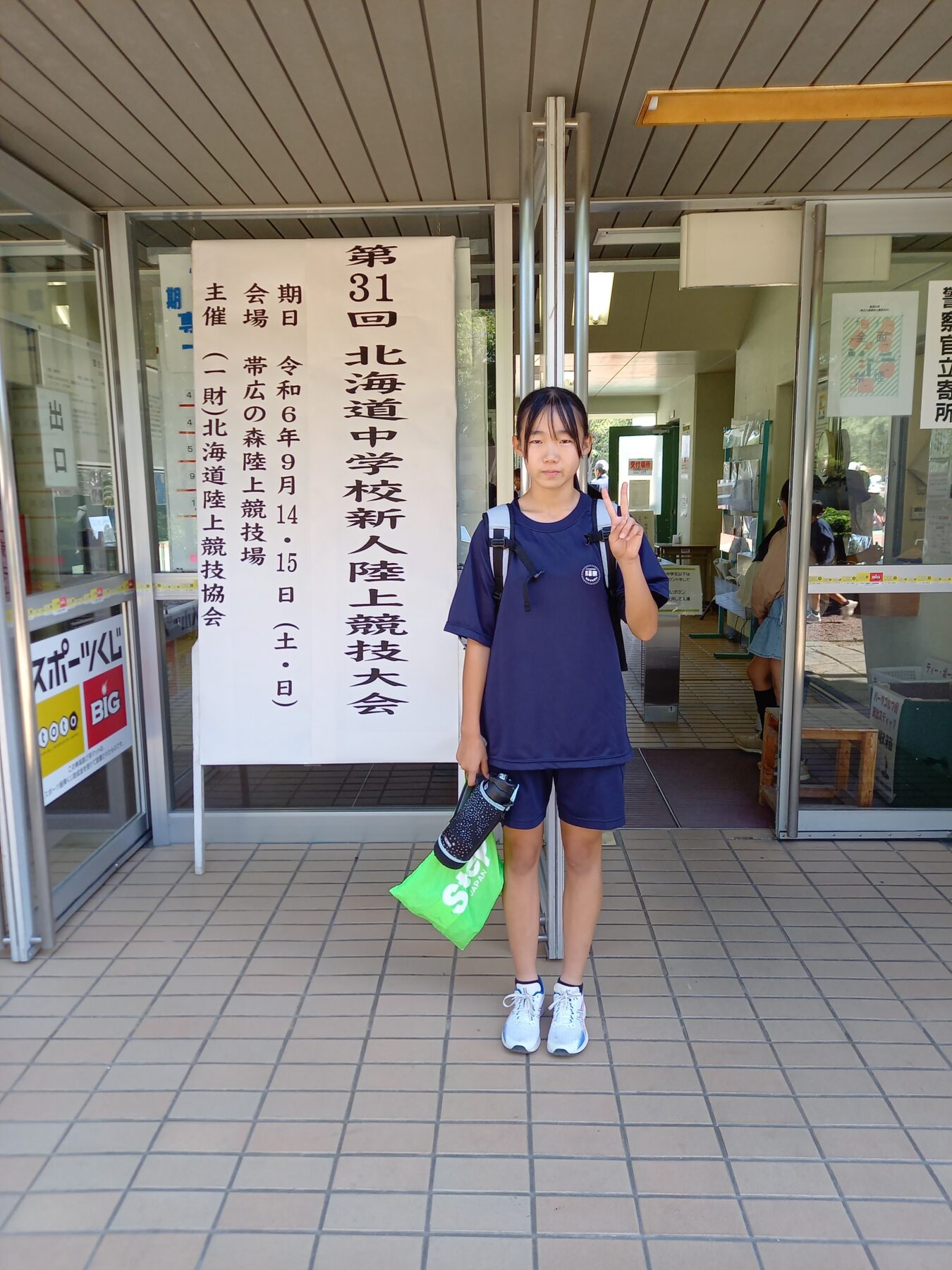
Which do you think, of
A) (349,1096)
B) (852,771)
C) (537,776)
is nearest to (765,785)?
(852,771)

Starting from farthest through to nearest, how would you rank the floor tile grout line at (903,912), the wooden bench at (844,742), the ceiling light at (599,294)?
the ceiling light at (599,294), the wooden bench at (844,742), the floor tile grout line at (903,912)

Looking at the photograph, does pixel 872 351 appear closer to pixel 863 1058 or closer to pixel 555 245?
pixel 555 245

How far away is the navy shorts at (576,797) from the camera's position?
2420mm

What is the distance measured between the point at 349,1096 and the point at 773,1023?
1.27m

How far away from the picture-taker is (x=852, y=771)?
159 inches

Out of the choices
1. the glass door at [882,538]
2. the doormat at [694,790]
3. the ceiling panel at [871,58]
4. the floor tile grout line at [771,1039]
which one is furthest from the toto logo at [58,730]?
the ceiling panel at [871,58]

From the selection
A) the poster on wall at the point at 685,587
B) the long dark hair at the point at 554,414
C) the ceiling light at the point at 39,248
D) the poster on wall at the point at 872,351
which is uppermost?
the ceiling light at the point at 39,248

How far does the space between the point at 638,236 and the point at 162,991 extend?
3.67m

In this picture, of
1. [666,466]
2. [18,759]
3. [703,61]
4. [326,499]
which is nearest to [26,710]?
[18,759]

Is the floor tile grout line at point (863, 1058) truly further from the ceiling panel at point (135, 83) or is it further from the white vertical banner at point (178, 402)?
the ceiling panel at point (135, 83)

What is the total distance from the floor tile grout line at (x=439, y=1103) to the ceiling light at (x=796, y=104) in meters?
2.69

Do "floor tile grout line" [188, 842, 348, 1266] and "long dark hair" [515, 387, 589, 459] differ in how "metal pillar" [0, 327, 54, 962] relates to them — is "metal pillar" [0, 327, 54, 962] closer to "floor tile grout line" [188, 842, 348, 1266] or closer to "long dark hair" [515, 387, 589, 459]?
"floor tile grout line" [188, 842, 348, 1266]

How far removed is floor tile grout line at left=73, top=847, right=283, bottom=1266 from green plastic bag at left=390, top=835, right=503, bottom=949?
31.7 inches

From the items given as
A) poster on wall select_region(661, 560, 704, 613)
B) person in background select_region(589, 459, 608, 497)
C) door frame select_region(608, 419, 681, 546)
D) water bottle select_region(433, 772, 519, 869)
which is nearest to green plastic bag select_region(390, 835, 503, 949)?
water bottle select_region(433, 772, 519, 869)
